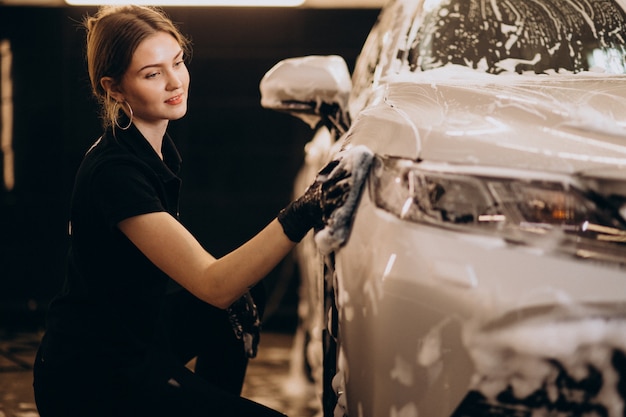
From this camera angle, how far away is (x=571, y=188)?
6.80 feet

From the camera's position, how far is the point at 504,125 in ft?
7.39

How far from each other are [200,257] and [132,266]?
20cm

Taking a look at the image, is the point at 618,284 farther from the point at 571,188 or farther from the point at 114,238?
the point at 114,238

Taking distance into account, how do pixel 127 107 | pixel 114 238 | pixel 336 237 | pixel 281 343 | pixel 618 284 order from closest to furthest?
pixel 618 284, pixel 336 237, pixel 114 238, pixel 127 107, pixel 281 343

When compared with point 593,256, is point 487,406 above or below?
below

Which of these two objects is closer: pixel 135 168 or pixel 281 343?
pixel 135 168

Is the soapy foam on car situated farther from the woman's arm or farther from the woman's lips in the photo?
the woman's lips

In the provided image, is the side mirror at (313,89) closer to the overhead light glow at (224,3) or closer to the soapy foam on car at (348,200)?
the soapy foam on car at (348,200)

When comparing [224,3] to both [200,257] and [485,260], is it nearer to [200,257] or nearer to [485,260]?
[200,257]

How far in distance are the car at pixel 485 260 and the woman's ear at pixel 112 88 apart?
66 centimetres

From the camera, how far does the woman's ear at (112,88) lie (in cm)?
268

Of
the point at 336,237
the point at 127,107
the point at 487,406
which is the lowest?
the point at 487,406

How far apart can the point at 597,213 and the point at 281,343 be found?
13.8ft

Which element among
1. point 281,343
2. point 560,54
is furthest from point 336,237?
point 281,343
